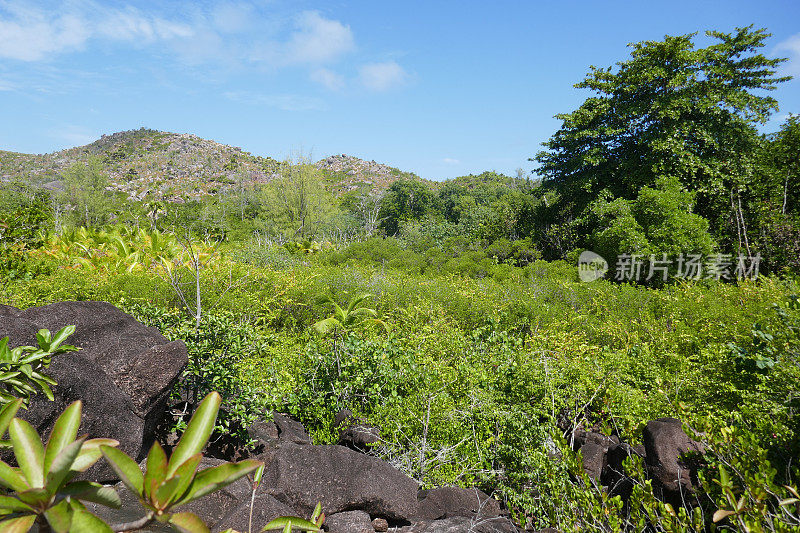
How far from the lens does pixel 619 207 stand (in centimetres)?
1233

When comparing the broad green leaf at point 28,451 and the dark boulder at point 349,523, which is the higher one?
the broad green leaf at point 28,451

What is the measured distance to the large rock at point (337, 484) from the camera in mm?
2816

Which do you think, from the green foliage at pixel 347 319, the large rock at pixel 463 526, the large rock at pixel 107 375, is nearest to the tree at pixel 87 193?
the green foliage at pixel 347 319

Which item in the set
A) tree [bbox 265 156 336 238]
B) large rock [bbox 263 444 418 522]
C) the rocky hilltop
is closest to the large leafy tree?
large rock [bbox 263 444 418 522]

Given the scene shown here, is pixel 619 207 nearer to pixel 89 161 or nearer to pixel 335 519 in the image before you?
pixel 335 519

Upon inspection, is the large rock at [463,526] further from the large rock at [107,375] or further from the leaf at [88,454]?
the leaf at [88,454]

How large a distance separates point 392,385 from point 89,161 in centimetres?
3603

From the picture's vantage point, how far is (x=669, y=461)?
9.84 ft

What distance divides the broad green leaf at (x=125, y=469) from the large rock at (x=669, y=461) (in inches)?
122

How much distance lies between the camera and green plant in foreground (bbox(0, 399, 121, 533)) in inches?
30.0

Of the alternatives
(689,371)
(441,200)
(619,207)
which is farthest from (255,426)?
→ (441,200)

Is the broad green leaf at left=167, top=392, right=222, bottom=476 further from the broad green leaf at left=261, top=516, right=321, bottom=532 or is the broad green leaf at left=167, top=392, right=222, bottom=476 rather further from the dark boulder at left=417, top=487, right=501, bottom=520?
the dark boulder at left=417, top=487, right=501, bottom=520

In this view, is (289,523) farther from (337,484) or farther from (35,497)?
(337,484)

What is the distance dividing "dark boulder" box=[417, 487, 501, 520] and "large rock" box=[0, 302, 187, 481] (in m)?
1.86
